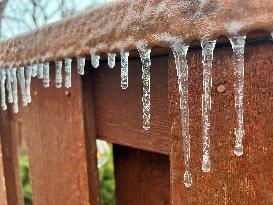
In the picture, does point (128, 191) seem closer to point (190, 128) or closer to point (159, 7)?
point (190, 128)

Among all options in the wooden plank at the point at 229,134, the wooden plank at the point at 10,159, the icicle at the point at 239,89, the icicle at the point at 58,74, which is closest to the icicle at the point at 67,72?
the icicle at the point at 58,74

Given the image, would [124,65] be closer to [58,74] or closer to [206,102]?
[206,102]

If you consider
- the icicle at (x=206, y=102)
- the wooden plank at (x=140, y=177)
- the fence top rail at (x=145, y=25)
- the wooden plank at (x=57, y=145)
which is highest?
the fence top rail at (x=145, y=25)

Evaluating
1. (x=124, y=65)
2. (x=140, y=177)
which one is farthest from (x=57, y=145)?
(x=124, y=65)

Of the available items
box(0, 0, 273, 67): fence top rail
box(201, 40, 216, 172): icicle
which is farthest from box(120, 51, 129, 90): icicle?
box(201, 40, 216, 172): icicle

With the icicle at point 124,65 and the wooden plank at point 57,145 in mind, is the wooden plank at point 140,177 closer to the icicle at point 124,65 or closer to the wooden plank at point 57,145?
the wooden plank at point 57,145

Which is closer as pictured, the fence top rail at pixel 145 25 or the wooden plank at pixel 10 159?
the fence top rail at pixel 145 25

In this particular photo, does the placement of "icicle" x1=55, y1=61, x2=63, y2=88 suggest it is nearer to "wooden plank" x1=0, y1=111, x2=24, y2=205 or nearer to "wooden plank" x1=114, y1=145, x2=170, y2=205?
"wooden plank" x1=114, y1=145, x2=170, y2=205
